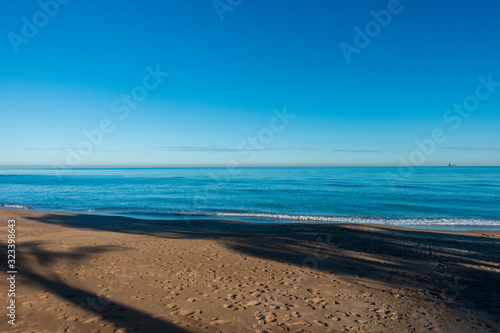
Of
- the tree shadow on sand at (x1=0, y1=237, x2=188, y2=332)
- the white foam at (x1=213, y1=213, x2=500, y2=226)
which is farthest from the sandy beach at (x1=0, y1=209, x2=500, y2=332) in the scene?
the white foam at (x1=213, y1=213, x2=500, y2=226)

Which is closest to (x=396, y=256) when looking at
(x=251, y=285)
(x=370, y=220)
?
(x=251, y=285)

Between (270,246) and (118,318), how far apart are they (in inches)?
296

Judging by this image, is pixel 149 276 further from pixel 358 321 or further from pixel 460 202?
pixel 460 202

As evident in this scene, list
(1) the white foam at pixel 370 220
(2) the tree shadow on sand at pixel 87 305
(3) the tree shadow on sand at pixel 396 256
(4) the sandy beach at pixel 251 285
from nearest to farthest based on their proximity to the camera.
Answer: (2) the tree shadow on sand at pixel 87 305 < (4) the sandy beach at pixel 251 285 < (3) the tree shadow on sand at pixel 396 256 < (1) the white foam at pixel 370 220

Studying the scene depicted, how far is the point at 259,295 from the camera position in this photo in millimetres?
7277

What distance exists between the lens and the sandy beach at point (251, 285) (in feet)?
19.5

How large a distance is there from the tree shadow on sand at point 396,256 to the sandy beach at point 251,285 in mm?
49

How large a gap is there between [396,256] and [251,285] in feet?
22.6

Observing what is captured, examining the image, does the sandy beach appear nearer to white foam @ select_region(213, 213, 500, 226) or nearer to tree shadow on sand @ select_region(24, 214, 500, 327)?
tree shadow on sand @ select_region(24, 214, 500, 327)

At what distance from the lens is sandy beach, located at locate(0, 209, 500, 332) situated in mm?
5941

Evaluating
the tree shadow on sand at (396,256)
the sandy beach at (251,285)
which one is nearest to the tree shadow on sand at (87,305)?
the sandy beach at (251,285)

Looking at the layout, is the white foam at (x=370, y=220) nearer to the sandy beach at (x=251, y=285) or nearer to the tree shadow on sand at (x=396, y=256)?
the tree shadow on sand at (x=396, y=256)

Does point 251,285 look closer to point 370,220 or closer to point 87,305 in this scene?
point 87,305

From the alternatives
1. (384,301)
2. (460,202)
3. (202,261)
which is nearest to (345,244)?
(384,301)
